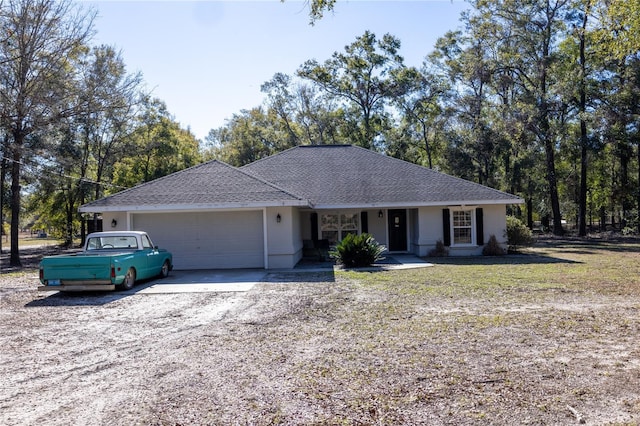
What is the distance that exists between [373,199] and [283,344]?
14.1m

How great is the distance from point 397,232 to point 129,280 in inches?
522

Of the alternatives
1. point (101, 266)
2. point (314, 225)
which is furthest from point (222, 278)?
point (314, 225)

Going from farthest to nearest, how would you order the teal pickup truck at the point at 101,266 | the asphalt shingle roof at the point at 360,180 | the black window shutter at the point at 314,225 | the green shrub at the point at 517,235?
the black window shutter at the point at 314,225
the green shrub at the point at 517,235
the asphalt shingle roof at the point at 360,180
the teal pickup truck at the point at 101,266

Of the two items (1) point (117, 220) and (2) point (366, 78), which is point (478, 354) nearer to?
(1) point (117, 220)

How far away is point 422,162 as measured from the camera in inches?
1949

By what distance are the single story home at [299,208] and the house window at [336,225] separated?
1.8 inches

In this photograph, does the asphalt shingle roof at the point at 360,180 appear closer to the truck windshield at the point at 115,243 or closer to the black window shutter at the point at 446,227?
the black window shutter at the point at 446,227

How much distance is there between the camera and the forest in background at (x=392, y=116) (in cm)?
2102

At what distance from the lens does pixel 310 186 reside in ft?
71.9

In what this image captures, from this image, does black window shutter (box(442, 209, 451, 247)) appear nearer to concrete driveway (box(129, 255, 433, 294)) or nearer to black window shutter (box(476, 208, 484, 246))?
black window shutter (box(476, 208, 484, 246))

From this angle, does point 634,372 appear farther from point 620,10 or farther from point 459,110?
point 459,110

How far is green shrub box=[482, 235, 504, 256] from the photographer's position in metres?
20.4

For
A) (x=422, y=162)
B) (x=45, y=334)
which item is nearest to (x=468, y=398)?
(x=45, y=334)

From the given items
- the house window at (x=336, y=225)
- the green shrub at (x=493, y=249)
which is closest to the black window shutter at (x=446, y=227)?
the green shrub at (x=493, y=249)
